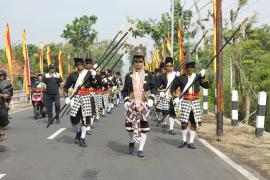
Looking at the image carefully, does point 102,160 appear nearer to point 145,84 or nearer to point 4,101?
point 145,84

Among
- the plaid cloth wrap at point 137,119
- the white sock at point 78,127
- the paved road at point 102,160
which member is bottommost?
the paved road at point 102,160

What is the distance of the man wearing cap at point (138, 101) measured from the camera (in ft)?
30.5

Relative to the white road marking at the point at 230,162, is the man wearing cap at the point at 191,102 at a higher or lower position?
higher

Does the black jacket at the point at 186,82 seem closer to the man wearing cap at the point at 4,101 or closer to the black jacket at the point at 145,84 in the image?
the black jacket at the point at 145,84

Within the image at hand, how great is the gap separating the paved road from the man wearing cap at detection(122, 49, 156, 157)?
465 mm

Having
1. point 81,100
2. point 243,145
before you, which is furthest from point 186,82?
point 81,100

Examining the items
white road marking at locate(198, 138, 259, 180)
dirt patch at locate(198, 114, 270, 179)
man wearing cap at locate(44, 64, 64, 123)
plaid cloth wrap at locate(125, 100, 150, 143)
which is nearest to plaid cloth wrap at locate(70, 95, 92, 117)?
plaid cloth wrap at locate(125, 100, 150, 143)

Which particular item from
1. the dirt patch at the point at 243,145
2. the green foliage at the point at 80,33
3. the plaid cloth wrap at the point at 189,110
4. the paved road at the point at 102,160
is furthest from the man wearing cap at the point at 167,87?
the green foliage at the point at 80,33

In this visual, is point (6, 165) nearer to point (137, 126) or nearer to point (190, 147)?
point (137, 126)

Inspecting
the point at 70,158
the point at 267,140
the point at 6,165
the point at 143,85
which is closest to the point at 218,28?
the point at 267,140

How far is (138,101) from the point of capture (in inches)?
366

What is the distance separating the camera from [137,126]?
934 centimetres

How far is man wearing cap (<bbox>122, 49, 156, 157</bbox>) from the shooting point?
366 inches

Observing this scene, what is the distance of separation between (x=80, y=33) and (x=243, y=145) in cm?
5985
